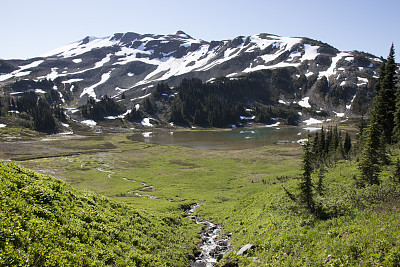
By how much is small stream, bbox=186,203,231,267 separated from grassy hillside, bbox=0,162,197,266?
140 centimetres

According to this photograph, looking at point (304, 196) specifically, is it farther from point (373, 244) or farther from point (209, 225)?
point (209, 225)

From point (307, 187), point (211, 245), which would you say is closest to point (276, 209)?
point (307, 187)

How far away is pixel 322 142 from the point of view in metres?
81.8

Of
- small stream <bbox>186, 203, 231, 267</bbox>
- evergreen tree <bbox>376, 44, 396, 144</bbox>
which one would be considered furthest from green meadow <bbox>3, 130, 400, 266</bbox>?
evergreen tree <bbox>376, 44, 396, 144</bbox>

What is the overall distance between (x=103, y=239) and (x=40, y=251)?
6261mm

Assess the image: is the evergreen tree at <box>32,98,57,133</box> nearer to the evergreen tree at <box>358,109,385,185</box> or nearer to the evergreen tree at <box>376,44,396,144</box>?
the evergreen tree at <box>376,44,396,144</box>

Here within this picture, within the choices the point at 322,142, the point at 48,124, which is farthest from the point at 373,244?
the point at 48,124

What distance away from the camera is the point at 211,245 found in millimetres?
26672

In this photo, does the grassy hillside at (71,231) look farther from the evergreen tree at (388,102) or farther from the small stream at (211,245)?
the evergreen tree at (388,102)

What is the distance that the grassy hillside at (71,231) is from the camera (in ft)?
37.3

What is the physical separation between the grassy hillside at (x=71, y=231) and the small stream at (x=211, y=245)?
140 cm

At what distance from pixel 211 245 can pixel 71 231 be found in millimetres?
16402

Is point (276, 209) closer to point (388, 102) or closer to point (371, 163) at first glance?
point (371, 163)

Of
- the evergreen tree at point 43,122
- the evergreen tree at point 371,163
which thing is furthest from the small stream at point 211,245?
the evergreen tree at point 43,122
